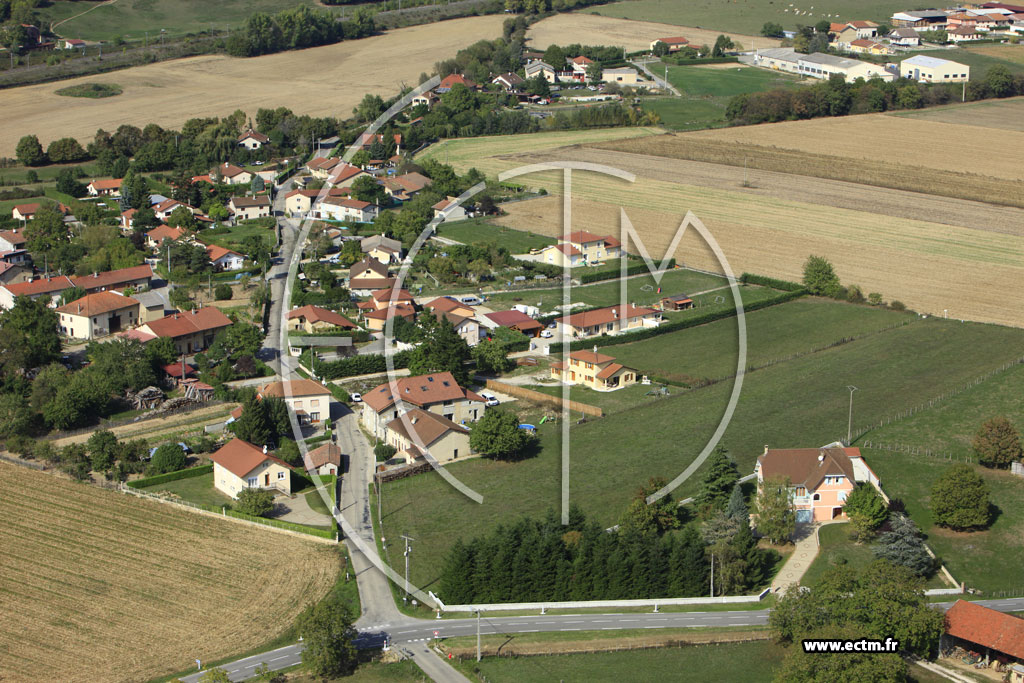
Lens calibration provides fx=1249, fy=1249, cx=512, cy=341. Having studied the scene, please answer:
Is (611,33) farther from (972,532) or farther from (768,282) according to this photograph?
(972,532)

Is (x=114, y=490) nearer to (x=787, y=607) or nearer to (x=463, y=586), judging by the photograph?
(x=463, y=586)

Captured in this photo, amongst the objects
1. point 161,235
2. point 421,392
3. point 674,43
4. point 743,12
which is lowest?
point 421,392

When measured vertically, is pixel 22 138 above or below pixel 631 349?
above

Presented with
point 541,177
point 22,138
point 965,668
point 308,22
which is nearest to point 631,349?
point 965,668

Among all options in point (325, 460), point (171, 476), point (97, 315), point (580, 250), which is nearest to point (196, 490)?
point (171, 476)

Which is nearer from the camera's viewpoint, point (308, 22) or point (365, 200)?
point (365, 200)

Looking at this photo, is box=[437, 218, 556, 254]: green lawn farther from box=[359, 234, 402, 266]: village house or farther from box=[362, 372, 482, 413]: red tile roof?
box=[362, 372, 482, 413]: red tile roof

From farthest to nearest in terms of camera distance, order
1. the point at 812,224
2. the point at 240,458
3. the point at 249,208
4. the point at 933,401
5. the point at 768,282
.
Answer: the point at 249,208
the point at 812,224
the point at 768,282
the point at 933,401
the point at 240,458
